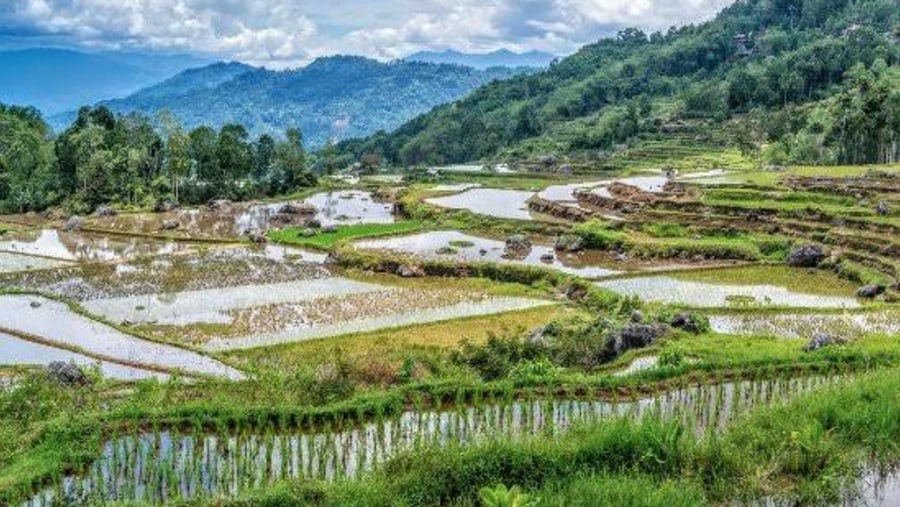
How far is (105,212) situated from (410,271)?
29039 mm

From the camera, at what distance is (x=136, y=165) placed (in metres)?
64.1

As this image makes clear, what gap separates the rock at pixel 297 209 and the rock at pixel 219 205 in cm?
407

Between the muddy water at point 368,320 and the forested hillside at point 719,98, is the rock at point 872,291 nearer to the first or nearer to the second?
the muddy water at point 368,320

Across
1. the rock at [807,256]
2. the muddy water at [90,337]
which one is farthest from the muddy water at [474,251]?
the muddy water at [90,337]

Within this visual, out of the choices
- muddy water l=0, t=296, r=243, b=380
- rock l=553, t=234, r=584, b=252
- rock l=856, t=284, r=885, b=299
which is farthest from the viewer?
rock l=553, t=234, r=584, b=252

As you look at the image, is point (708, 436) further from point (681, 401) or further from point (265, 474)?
point (265, 474)

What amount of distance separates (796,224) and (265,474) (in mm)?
31460

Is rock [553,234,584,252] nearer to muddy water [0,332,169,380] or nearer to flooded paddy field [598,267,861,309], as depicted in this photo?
flooded paddy field [598,267,861,309]

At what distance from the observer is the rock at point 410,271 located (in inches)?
1331

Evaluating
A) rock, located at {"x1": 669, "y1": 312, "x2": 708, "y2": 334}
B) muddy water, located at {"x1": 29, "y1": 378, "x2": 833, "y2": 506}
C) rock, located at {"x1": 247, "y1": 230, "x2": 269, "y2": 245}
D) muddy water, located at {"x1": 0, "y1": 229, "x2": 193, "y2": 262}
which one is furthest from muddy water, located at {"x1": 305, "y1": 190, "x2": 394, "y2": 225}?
muddy water, located at {"x1": 29, "y1": 378, "x2": 833, "y2": 506}

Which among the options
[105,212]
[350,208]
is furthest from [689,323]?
[105,212]

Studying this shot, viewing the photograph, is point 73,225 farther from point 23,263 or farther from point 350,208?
point 350,208

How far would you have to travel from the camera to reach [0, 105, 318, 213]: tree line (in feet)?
198

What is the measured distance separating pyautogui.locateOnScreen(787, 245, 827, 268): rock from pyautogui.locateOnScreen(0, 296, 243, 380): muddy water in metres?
22.1
